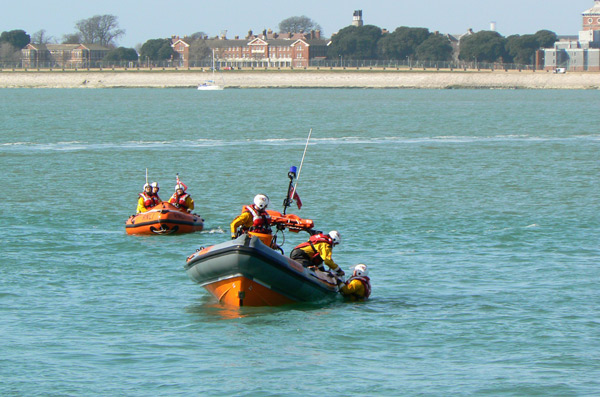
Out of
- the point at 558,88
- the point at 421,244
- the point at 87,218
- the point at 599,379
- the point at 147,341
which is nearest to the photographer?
the point at 599,379

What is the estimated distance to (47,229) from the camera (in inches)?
1081

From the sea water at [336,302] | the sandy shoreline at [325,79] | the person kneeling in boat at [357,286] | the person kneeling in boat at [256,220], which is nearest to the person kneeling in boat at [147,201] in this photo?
the sea water at [336,302]

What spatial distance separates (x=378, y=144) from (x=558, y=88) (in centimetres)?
11853

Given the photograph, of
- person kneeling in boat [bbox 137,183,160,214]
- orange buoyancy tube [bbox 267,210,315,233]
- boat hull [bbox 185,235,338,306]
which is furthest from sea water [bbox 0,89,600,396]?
orange buoyancy tube [bbox 267,210,315,233]

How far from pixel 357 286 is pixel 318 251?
113 centimetres

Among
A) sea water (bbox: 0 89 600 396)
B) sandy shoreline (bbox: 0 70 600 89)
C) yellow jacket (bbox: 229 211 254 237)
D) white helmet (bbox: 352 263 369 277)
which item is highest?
sandy shoreline (bbox: 0 70 600 89)

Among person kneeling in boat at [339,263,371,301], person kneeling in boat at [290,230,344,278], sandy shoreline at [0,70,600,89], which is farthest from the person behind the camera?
sandy shoreline at [0,70,600,89]

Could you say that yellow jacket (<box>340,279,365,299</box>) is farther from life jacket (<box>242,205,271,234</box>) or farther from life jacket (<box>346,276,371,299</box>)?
life jacket (<box>242,205,271,234</box>)

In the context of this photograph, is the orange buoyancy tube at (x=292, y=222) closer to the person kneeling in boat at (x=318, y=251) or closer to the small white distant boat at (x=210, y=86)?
the person kneeling in boat at (x=318, y=251)

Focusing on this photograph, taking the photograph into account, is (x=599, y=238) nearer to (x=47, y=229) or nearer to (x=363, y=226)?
(x=363, y=226)

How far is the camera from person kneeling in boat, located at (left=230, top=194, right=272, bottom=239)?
18.4 meters

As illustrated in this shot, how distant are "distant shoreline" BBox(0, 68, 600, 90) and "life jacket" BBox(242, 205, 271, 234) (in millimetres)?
156941

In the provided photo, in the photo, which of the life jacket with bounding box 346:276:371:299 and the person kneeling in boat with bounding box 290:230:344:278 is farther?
the life jacket with bounding box 346:276:371:299

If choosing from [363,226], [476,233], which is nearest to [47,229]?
[363,226]
